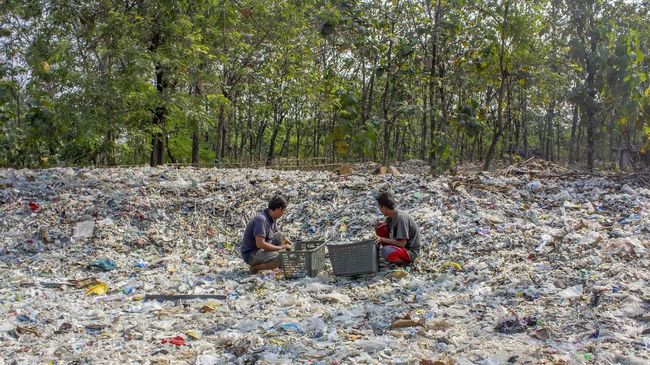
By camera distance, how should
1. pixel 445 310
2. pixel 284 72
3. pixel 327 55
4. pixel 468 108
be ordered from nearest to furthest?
pixel 445 310 → pixel 468 108 → pixel 284 72 → pixel 327 55

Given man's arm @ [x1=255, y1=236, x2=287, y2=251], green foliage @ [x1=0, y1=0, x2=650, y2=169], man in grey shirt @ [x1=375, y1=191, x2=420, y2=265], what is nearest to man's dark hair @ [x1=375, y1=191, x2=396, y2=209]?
man in grey shirt @ [x1=375, y1=191, x2=420, y2=265]

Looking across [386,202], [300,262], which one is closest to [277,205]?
[300,262]

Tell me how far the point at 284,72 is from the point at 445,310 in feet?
43.4

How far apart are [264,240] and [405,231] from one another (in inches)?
57.5

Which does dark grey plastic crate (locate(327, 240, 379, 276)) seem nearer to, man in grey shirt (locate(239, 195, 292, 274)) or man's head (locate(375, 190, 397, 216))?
man's head (locate(375, 190, 397, 216))

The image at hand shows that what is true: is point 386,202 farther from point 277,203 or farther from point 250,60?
point 250,60

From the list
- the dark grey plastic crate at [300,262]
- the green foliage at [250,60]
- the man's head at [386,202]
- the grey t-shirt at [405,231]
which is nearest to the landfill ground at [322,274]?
the dark grey plastic crate at [300,262]

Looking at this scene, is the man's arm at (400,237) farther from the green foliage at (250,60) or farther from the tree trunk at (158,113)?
the tree trunk at (158,113)

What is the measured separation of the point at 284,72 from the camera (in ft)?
56.8

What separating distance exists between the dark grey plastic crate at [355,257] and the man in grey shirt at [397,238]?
0.55 feet

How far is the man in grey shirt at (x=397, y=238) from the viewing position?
6094 millimetres

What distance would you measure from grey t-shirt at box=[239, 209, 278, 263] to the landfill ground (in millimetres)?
306

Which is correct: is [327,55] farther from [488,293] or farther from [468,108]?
[488,293]

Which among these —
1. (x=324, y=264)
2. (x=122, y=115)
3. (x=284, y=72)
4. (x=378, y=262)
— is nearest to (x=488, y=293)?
(x=378, y=262)
